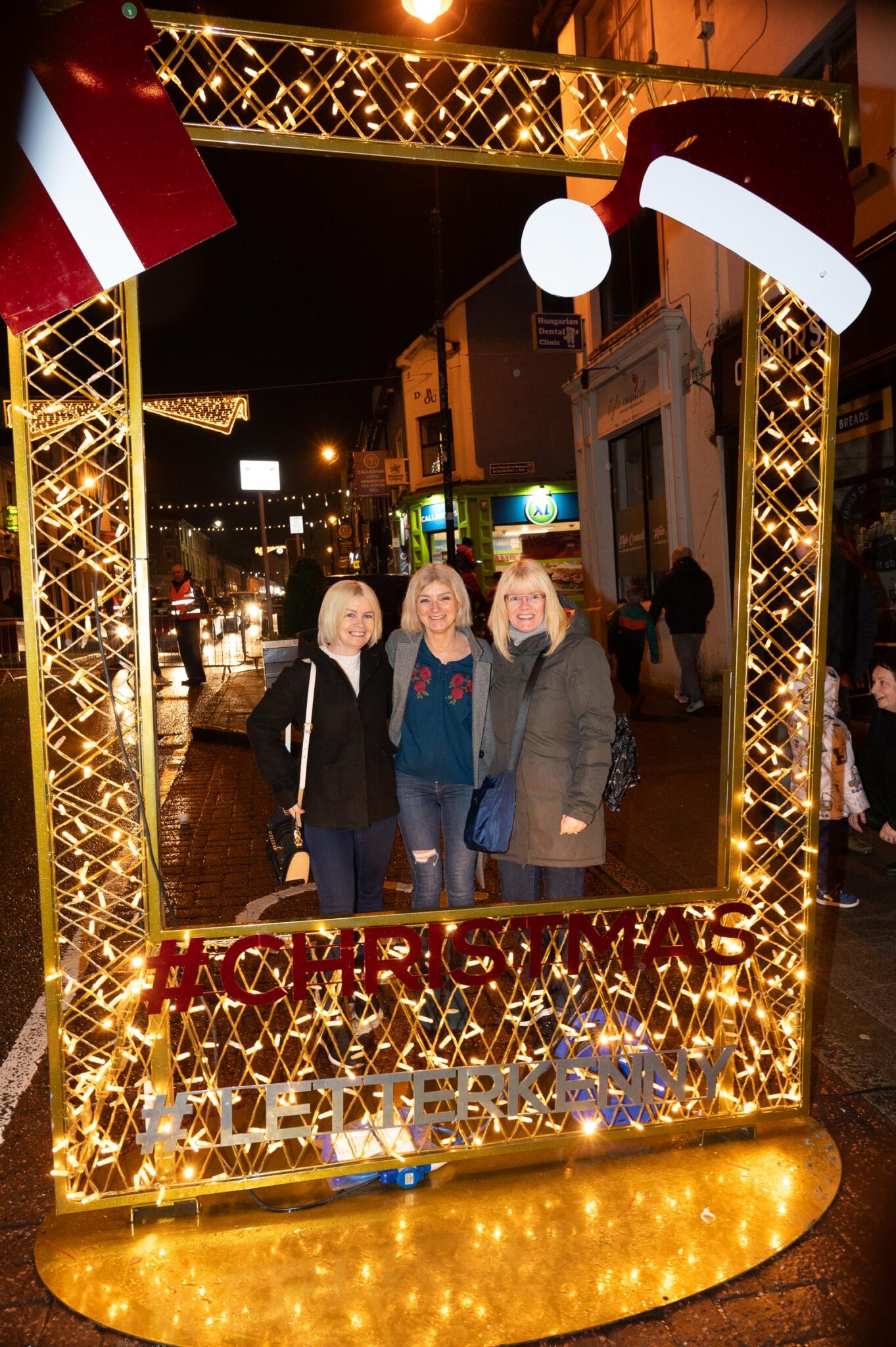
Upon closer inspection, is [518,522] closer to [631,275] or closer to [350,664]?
[631,275]

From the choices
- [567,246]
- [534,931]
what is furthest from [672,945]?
[567,246]

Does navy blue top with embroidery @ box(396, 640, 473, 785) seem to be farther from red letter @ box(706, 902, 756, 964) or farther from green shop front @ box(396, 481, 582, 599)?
green shop front @ box(396, 481, 582, 599)

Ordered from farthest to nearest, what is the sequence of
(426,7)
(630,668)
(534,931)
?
(630,668), (426,7), (534,931)

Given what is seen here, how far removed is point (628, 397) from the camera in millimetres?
16219

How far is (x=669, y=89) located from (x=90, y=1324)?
428 cm

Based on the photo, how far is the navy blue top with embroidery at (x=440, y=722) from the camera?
4.17m

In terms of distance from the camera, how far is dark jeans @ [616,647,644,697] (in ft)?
40.9

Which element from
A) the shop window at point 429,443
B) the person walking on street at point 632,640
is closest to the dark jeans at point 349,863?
the person walking on street at point 632,640

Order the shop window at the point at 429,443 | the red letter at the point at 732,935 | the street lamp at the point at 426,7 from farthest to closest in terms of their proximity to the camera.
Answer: the shop window at the point at 429,443, the street lamp at the point at 426,7, the red letter at the point at 732,935

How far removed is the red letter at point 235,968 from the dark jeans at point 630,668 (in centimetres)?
967

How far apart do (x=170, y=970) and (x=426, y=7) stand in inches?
172

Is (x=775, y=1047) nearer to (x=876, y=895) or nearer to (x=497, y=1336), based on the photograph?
(x=497, y=1336)

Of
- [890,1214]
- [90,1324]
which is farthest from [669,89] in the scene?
[90,1324]

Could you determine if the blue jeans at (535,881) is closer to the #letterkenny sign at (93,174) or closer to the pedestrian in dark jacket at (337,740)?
the pedestrian in dark jacket at (337,740)
